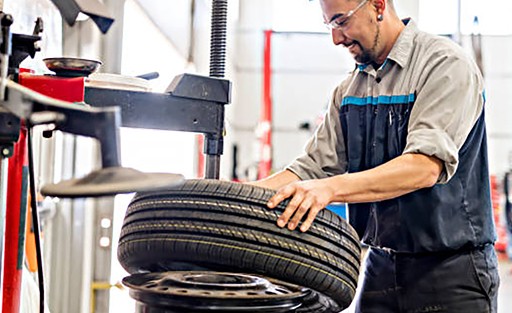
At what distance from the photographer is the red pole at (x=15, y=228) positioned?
3.73 ft

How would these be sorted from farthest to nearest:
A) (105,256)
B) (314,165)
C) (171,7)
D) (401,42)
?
(171,7) < (105,256) < (314,165) < (401,42)

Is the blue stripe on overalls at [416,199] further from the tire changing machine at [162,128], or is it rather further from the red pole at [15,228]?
the red pole at [15,228]

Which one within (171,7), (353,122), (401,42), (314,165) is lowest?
(314,165)

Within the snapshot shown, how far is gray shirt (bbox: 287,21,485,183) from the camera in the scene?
142 cm

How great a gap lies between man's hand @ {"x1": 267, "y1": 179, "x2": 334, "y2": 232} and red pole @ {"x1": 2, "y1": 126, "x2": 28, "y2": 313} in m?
0.46

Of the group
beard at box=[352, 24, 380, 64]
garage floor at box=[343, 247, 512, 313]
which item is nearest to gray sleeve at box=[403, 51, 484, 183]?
beard at box=[352, 24, 380, 64]

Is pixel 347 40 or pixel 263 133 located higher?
pixel 347 40

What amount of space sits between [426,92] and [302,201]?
502 millimetres

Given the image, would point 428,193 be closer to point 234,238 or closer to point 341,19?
point 341,19

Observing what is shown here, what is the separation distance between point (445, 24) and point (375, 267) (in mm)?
7959

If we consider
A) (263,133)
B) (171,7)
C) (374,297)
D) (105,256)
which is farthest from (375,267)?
(263,133)

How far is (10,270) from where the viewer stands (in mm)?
1139

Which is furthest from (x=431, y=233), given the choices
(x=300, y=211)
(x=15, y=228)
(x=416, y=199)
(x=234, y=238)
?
(x=15, y=228)

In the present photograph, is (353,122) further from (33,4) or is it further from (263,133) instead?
(263,133)
